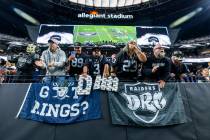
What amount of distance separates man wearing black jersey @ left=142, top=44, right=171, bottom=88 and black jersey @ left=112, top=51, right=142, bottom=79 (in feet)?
0.71

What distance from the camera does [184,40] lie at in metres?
31.2

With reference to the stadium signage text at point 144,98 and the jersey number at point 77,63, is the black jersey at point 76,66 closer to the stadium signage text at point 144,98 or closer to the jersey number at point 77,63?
the jersey number at point 77,63

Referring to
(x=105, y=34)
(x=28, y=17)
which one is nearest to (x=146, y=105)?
(x=105, y=34)

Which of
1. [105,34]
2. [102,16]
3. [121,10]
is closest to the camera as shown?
[105,34]

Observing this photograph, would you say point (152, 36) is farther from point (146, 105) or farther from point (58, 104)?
point (58, 104)

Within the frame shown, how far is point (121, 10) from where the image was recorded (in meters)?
31.8

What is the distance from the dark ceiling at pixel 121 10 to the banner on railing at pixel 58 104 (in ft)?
77.7

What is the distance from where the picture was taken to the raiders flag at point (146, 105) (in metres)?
5.98

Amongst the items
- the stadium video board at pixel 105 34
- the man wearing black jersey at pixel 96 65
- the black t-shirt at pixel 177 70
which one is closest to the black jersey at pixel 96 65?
the man wearing black jersey at pixel 96 65

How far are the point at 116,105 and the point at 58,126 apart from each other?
1.25 meters

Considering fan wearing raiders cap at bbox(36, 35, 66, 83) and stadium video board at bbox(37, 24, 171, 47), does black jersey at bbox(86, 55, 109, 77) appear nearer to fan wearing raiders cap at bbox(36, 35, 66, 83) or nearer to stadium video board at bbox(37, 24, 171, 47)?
fan wearing raiders cap at bbox(36, 35, 66, 83)

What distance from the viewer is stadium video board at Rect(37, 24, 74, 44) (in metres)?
25.9

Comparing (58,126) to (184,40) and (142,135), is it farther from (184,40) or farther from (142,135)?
(184,40)

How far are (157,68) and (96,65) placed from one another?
1.51m
